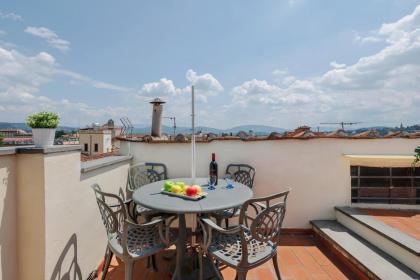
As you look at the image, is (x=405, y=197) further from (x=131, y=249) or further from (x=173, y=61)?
(x=173, y=61)

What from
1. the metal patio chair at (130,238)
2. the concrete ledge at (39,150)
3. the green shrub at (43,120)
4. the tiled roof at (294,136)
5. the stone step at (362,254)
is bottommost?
the stone step at (362,254)

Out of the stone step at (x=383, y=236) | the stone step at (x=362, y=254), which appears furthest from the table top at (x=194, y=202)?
the stone step at (x=383, y=236)

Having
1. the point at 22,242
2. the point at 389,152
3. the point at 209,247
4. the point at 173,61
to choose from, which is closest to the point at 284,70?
the point at 173,61

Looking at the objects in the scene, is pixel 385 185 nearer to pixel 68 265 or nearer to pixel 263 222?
pixel 263 222

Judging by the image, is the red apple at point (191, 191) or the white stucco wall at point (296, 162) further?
the white stucco wall at point (296, 162)

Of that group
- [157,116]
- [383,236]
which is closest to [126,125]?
[157,116]

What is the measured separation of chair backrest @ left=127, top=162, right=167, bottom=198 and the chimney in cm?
90

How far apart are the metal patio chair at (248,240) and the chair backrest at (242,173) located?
5.17ft

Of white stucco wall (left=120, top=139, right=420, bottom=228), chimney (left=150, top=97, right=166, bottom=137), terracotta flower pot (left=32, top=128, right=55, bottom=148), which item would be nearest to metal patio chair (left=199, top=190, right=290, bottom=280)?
terracotta flower pot (left=32, top=128, right=55, bottom=148)

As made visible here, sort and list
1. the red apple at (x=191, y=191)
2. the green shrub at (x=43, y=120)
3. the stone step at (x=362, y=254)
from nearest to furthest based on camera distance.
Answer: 1. the green shrub at (x=43, y=120)
2. the stone step at (x=362, y=254)
3. the red apple at (x=191, y=191)

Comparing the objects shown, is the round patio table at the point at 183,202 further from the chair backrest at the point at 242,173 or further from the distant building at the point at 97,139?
the distant building at the point at 97,139

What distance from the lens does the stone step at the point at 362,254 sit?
2.37 m

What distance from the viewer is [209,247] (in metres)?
2.15

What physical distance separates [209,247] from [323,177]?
2773 mm
